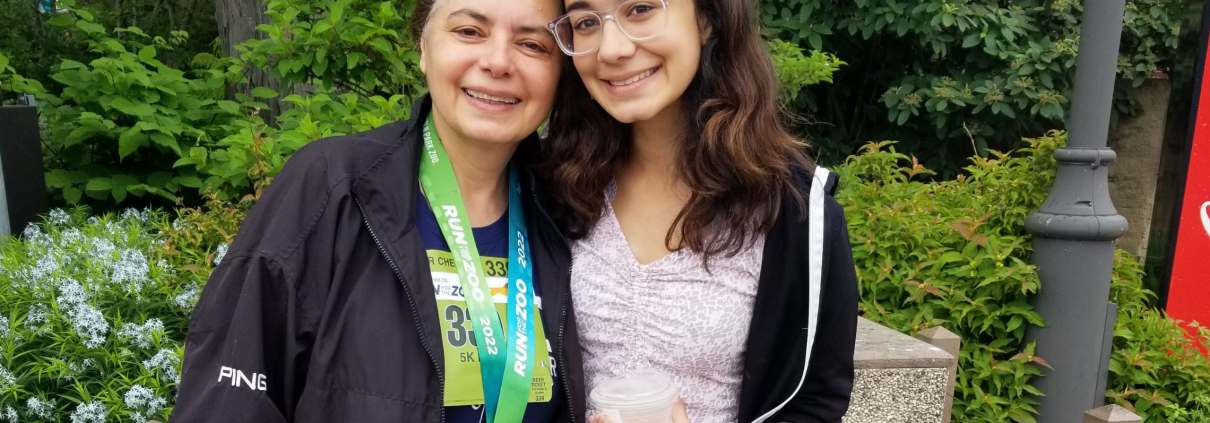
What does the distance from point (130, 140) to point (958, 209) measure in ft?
13.9

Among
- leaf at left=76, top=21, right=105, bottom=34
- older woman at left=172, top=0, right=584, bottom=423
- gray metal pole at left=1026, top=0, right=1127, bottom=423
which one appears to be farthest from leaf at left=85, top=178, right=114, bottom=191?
gray metal pole at left=1026, top=0, right=1127, bottom=423

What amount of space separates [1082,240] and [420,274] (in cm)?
305

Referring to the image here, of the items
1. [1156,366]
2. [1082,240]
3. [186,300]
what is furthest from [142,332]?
[1156,366]

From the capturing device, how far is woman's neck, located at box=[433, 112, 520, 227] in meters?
1.77

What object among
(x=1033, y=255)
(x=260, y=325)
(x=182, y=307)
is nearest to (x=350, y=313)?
(x=260, y=325)

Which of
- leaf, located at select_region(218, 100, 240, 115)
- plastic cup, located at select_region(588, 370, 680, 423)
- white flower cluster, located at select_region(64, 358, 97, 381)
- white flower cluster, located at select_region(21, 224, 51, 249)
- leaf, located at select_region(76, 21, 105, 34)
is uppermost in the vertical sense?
leaf, located at select_region(76, 21, 105, 34)

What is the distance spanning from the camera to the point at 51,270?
2740mm

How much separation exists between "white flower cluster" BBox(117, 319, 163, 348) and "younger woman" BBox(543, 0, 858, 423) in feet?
4.79

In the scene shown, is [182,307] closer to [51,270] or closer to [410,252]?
[51,270]

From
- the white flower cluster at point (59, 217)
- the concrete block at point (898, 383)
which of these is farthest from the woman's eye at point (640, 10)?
the white flower cluster at point (59, 217)

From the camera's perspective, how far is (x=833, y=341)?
1.69 meters

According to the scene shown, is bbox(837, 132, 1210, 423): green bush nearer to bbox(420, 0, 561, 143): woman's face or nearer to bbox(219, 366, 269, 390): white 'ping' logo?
bbox(420, 0, 561, 143): woman's face

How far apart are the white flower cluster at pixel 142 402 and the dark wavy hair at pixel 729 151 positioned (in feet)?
4.59

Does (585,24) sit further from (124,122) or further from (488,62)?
(124,122)
